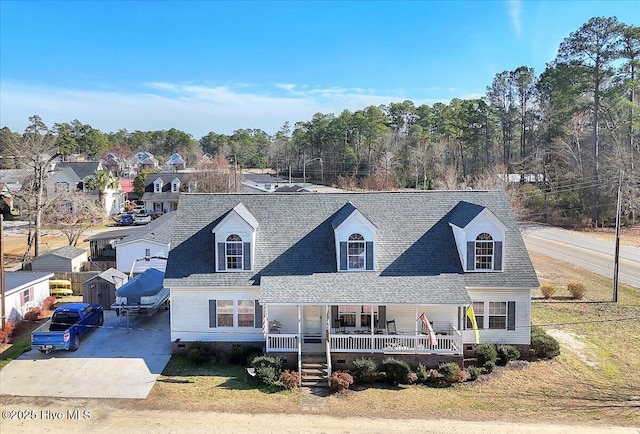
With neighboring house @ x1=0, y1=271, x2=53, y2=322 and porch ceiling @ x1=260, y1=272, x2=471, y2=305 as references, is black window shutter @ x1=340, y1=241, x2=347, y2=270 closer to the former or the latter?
porch ceiling @ x1=260, y1=272, x2=471, y2=305

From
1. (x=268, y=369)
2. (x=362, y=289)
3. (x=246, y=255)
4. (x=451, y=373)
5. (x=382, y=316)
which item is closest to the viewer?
(x=268, y=369)

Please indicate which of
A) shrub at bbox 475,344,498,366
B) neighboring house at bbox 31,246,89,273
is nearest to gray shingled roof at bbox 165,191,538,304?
shrub at bbox 475,344,498,366

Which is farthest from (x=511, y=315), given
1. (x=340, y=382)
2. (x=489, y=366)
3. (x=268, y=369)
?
(x=268, y=369)

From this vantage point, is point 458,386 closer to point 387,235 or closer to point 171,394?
point 387,235

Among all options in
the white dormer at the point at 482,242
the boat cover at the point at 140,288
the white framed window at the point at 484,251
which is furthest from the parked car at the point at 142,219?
the white framed window at the point at 484,251

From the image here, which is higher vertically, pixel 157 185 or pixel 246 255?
pixel 157 185

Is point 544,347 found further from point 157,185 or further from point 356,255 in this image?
point 157,185

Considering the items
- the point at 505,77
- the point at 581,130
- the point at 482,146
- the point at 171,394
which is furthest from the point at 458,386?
the point at 482,146
